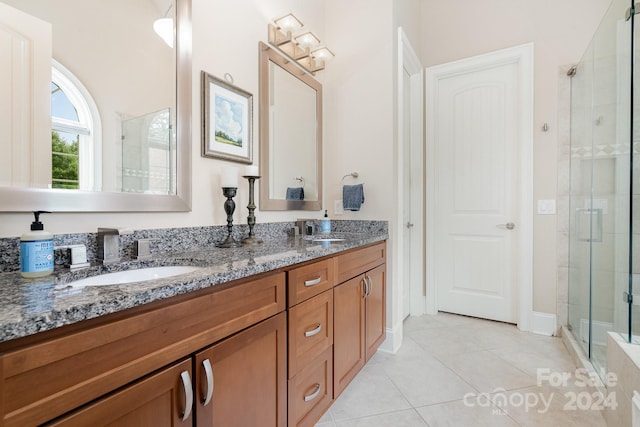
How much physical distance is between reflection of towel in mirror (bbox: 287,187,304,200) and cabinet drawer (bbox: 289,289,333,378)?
2.85ft

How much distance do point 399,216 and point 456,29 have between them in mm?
1990

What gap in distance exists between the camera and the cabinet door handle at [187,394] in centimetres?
75

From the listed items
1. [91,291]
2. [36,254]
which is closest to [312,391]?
[91,291]

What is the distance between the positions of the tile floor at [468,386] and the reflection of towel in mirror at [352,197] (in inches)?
43.0

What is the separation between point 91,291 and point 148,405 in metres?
0.30

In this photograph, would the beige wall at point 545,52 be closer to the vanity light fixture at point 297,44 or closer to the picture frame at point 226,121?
the vanity light fixture at point 297,44

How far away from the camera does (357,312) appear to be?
1707mm

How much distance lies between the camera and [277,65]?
1.99 meters

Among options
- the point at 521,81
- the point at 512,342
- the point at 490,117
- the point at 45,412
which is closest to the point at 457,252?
the point at 512,342

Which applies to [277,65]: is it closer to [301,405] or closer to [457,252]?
[301,405]

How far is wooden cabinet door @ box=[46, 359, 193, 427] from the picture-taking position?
592mm

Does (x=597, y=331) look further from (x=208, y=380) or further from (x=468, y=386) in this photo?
Answer: (x=208, y=380)

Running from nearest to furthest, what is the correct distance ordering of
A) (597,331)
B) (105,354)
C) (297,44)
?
1. (105,354)
2. (597,331)
3. (297,44)

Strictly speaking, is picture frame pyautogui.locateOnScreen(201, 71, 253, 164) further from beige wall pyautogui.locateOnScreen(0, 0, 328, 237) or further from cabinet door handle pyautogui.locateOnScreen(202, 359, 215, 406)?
cabinet door handle pyautogui.locateOnScreen(202, 359, 215, 406)
